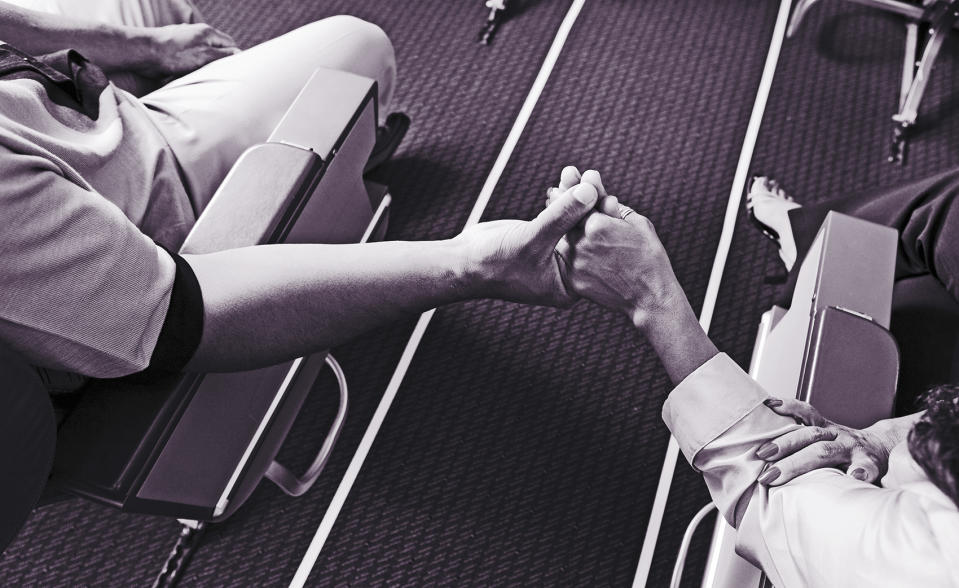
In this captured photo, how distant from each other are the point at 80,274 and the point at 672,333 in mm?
714

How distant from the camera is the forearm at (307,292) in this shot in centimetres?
89

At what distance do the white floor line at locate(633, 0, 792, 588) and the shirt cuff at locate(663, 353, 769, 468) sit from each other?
0.49 metres

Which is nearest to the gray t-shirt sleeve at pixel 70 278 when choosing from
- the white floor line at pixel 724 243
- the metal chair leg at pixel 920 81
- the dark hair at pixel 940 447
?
the dark hair at pixel 940 447

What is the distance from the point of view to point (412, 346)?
5.02 ft

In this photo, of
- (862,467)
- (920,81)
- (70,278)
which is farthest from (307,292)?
(920,81)

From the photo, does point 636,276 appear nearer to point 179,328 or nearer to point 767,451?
point 767,451

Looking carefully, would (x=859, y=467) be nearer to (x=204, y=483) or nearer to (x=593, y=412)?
(x=593, y=412)

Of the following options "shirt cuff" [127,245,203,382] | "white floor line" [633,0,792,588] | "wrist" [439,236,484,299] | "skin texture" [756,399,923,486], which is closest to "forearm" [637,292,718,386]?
"skin texture" [756,399,923,486]

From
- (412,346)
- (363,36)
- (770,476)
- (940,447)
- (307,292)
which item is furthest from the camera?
(412,346)

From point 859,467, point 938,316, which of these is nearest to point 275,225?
point 859,467

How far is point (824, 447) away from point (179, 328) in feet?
2.42

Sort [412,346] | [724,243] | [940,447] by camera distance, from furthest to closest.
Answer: [724,243]
[412,346]
[940,447]

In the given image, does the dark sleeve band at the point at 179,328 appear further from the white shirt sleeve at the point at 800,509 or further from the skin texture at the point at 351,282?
the white shirt sleeve at the point at 800,509

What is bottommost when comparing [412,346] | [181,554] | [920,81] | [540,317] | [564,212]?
[181,554]
